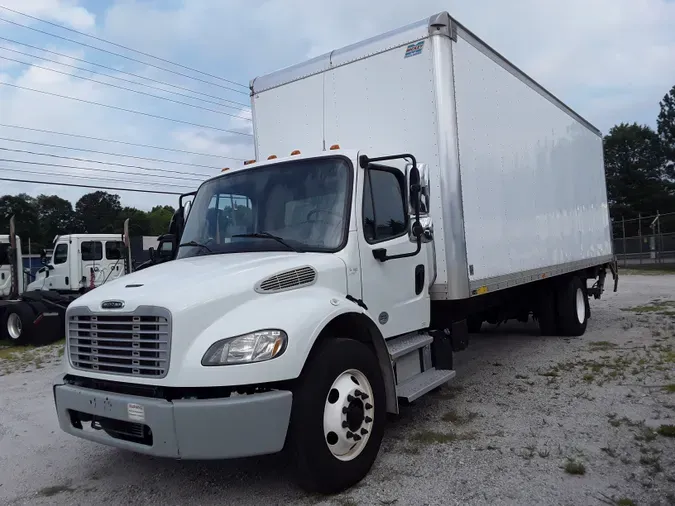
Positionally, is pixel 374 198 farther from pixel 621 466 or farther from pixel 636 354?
pixel 636 354

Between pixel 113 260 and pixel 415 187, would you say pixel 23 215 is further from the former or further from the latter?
pixel 415 187

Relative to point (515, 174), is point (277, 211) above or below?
below

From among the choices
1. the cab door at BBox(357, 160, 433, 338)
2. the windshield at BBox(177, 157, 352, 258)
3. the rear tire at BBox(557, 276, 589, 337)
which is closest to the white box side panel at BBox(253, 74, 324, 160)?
the windshield at BBox(177, 157, 352, 258)

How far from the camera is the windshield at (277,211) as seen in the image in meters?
4.68

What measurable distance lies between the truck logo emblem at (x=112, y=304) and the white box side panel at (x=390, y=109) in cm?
258

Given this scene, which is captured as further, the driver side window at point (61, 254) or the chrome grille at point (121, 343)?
the driver side window at point (61, 254)

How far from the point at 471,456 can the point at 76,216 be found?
260ft

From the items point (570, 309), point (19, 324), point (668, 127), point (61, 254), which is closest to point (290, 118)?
point (570, 309)

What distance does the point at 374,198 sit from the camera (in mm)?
4961

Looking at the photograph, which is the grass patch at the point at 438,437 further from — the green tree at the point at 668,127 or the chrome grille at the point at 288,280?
the green tree at the point at 668,127

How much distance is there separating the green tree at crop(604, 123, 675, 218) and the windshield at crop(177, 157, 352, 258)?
65.9m

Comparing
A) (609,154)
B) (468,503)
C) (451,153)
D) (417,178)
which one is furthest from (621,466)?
(609,154)

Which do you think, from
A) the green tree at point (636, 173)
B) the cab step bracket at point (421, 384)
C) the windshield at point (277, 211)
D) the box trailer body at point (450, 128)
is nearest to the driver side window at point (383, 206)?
the windshield at point (277, 211)

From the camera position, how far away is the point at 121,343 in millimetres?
3873
